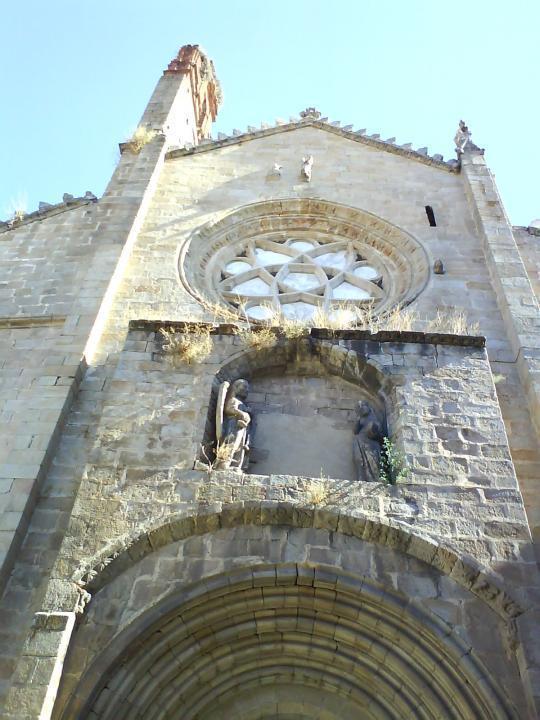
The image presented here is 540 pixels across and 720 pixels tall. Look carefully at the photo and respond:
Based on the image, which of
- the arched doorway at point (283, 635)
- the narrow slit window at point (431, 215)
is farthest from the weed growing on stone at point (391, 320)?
the arched doorway at point (283, 635)

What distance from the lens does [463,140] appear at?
1349 cm

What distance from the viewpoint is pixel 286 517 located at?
20.9ft

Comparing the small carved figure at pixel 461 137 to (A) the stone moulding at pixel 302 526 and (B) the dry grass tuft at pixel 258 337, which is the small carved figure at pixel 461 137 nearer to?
(B) the dry grass tuft at pixel 258 337

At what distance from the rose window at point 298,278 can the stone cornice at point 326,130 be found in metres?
2.65

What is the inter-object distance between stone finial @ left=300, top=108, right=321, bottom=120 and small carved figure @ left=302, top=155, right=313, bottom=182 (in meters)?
1.68

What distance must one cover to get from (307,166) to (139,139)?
312 cm

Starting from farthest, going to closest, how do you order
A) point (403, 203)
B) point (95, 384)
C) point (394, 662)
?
point (403, 203) < point (95, 384) < point (394, 662)

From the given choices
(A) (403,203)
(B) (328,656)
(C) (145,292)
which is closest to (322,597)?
(B) (328,656)

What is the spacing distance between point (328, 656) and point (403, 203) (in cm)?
831

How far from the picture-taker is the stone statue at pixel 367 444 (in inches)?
278

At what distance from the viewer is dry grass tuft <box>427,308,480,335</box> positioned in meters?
8.62

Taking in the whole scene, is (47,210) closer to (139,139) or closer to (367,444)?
(139,139)

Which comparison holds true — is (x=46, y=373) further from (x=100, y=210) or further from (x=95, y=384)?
(x=100, y=210)

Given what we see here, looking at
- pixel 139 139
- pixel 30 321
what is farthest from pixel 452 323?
pixel 139 139
